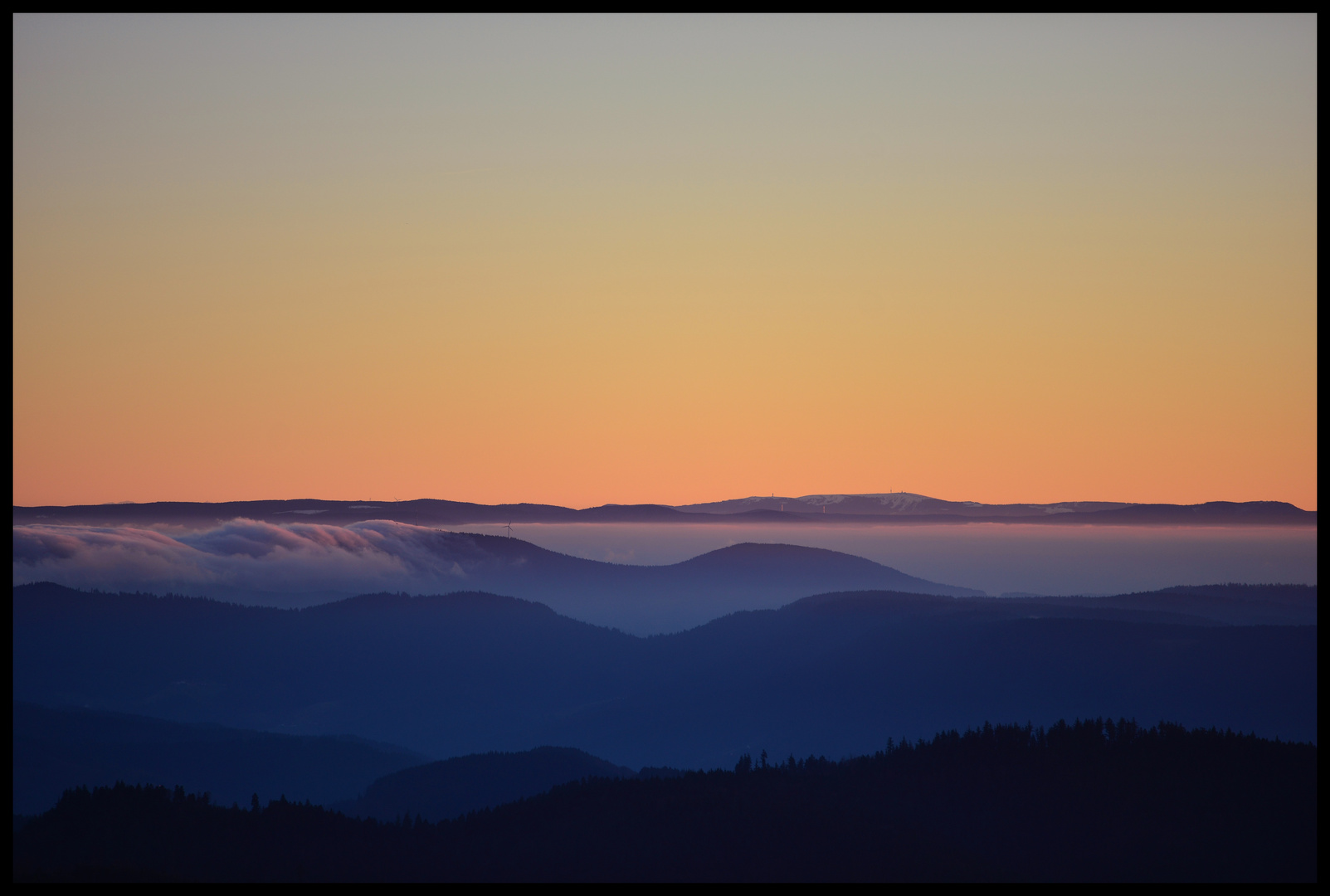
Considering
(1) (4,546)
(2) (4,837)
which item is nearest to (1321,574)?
(1) (4,546)

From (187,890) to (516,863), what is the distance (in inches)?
4988

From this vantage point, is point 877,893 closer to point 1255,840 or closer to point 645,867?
point 645,867

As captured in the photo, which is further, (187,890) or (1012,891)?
(187,890)

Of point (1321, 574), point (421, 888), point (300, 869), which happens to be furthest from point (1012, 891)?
point (300, 869)

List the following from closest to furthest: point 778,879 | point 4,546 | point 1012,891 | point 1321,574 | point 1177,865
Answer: point 4,546, point 1321,574, point 1012,891, point 778,879, point 1177,865

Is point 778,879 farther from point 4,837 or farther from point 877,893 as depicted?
point 4,837

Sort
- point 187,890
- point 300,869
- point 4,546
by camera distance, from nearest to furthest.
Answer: point 4,546, point 187,890, point 300,869

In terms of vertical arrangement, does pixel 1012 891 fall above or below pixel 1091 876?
above

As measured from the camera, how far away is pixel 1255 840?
18650cm

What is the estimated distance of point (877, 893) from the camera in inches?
2346
